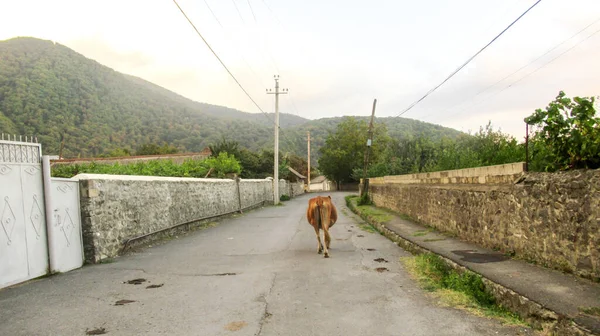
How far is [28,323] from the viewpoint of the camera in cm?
459

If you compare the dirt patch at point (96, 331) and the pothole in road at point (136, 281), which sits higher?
the dirt patch at point (96, 331)

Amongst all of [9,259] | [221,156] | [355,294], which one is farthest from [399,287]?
[221,156]

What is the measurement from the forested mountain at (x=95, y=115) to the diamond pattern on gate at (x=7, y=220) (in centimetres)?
3032

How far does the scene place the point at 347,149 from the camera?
78.4 metres

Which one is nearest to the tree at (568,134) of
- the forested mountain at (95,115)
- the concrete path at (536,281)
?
the concrete path at (536,281)

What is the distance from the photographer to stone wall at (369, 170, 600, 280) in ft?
15.9

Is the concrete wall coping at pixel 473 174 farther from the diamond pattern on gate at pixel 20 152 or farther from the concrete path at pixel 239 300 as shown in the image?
the diamond pattern on gate at pixel 20 152

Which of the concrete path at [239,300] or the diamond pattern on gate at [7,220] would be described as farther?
the diamond pattern on gate at [7,220]

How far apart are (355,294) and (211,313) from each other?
78.5 inches

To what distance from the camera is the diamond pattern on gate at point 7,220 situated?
6188 mm

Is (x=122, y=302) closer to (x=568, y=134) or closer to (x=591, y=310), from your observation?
(x=591, y=310)

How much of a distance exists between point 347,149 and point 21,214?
73.3 metres

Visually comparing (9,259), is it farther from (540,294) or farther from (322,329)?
(540,294)

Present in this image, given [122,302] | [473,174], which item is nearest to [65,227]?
[122,302]
